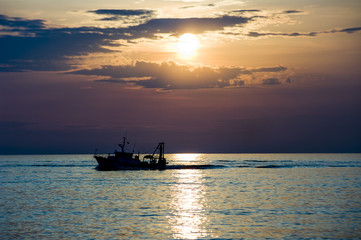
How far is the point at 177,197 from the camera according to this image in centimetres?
6512

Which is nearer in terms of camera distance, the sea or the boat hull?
the sea

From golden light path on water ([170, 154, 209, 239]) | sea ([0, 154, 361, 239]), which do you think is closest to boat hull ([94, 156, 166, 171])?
sea ([0, 154, 361, 239])

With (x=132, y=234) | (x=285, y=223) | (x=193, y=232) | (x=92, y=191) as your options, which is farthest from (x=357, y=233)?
(x=92, y=191)

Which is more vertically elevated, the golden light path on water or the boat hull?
the boat hull

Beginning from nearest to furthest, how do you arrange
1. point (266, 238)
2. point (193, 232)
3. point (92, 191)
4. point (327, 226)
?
point (266, 238), point (193, 232), point (327, 226), point (92, 191)

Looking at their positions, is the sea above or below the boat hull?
below

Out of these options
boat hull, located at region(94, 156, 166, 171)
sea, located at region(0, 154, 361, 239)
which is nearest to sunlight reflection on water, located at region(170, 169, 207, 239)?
sea, located at region(0, 154, 361, 239)

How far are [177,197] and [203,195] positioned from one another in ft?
14.4

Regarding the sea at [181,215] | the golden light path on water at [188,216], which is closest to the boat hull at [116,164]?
the sea at [181,215]

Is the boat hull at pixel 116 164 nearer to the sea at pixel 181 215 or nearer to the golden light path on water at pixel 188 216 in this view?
the sea at pixel 181 215

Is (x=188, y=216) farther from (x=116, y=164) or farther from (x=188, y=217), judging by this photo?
(x=116, y=164)

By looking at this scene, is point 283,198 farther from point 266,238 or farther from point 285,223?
point 266,238

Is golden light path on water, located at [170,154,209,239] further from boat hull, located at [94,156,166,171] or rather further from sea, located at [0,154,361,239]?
boat hull, located at [94,156,166,171]

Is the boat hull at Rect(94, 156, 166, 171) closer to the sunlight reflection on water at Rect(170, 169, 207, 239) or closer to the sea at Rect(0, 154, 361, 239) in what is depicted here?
the sea at Rect(0, 154, 361, 239)
